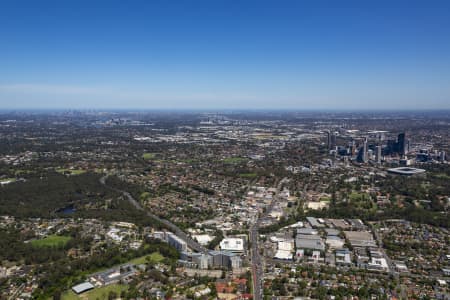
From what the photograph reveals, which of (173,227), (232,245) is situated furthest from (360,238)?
(173,227)

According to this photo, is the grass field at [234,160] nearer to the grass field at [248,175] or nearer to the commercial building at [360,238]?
the grass field at [248,175]

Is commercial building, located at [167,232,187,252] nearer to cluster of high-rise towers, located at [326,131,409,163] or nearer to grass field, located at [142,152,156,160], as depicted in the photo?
grass field, located at [142,152,156,160]

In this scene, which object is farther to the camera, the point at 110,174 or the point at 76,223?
the point at 110,174

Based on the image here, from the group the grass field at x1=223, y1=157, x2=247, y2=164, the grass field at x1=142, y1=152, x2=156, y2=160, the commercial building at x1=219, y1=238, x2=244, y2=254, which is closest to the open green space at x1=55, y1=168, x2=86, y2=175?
the grass field at x1=142, y1=152, x2=156, y2=160

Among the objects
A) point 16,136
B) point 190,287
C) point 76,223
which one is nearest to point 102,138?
point 16,136

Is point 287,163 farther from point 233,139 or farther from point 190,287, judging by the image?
point 190,287

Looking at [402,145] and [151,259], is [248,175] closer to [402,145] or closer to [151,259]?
[151,259]

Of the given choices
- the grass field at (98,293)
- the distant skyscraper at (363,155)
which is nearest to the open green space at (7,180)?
the grass field at (98,293)
